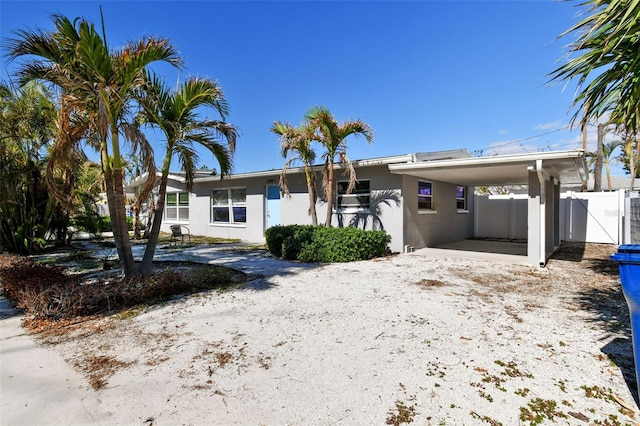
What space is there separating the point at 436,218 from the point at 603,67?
29.6ft

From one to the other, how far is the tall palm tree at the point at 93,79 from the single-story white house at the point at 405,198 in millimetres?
3378

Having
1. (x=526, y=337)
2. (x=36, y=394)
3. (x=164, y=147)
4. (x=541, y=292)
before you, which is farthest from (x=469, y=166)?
(x=36, y=394)

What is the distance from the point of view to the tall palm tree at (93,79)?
504cm

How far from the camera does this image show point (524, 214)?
1566 cm

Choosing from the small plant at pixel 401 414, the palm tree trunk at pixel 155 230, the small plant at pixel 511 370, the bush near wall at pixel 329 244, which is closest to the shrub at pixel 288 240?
the bush near wall at pixel 329 244

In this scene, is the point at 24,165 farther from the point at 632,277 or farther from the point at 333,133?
the point at 632,277

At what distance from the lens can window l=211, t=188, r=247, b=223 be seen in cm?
1523

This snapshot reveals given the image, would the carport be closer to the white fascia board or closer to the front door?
the white fascia board

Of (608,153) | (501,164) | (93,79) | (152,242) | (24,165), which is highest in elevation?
(608,153)

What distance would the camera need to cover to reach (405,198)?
10359mm

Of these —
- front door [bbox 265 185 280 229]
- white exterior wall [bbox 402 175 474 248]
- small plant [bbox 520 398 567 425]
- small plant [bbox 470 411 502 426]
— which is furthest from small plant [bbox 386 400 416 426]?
front door [bbox 265 185 280 229]

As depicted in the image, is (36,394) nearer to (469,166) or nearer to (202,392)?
(202,392)

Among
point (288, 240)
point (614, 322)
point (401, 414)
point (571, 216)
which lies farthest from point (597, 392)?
point (571, 216)

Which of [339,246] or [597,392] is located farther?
[339,246]
